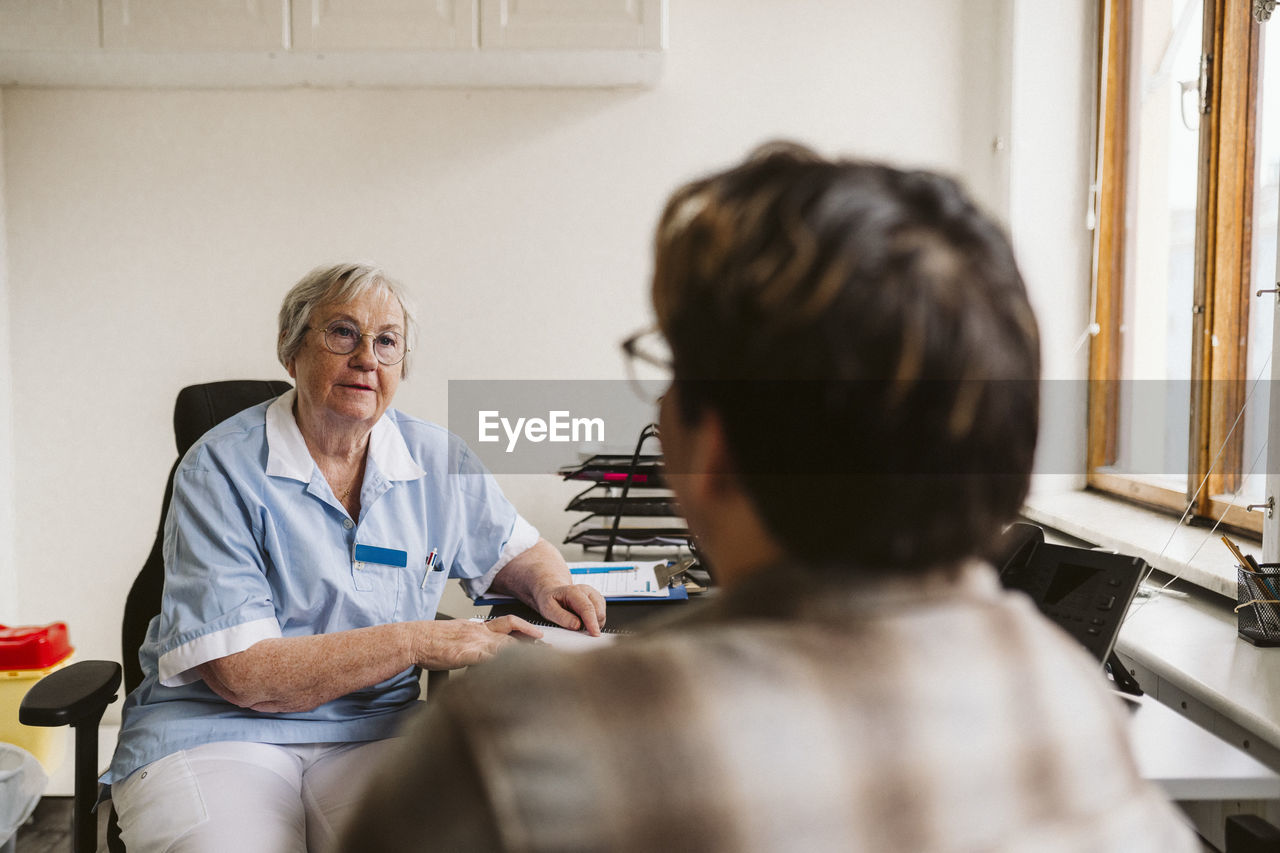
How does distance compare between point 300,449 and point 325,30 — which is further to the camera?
point 325,30

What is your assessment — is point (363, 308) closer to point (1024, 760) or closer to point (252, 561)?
point (252, 561)

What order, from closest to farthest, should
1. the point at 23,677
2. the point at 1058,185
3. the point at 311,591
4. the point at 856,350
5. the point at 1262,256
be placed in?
the point at 856,350 → the point at 311,591 → the point at 1262,256 → the point at 23,677 → the point at 1058,185

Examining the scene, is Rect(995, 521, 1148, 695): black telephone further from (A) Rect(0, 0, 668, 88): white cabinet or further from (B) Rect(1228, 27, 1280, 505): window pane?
(A) Rect(0, 0, 668, 88): white cabinet

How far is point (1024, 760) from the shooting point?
409mm

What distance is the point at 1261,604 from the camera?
1.25m

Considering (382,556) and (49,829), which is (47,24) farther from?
(49,829)

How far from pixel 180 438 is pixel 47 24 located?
1260mm

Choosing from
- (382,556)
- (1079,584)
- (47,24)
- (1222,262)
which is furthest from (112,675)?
(1222,262)

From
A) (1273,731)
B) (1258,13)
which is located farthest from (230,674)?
(1258,13)

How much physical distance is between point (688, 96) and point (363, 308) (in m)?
1.36

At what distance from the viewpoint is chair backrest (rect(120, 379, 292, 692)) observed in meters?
1.47

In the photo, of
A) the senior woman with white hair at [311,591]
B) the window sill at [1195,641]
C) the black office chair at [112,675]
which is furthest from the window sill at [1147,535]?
the black office chair at [112,675]

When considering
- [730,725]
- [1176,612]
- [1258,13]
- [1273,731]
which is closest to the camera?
[730,725]

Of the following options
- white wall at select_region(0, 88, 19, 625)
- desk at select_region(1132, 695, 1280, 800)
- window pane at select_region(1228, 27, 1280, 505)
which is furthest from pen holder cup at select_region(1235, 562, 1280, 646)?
white wall at select_region(0, 88, 19, 625)
